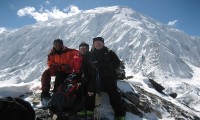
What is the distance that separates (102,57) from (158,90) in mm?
22493

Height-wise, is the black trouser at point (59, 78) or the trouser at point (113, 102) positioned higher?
the black trouser at point (59, 78)

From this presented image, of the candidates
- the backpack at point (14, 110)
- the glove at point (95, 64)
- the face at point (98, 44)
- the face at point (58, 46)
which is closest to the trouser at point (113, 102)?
the glove at point (95, 64)

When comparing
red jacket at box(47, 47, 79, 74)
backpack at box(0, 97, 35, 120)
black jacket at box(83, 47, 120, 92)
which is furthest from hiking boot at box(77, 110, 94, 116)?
backpack at box(0, 97, 35, 120)

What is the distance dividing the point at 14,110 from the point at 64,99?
3101 millimetres

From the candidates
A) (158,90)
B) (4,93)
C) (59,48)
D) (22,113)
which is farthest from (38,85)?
(158,90)

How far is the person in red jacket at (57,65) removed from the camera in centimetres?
1256

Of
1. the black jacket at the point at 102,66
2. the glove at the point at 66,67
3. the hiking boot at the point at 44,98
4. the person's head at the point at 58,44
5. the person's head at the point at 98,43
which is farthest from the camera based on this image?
the person's head at the point at 58,44

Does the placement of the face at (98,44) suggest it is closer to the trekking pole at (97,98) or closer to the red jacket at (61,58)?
the trekking pole at (97,98)

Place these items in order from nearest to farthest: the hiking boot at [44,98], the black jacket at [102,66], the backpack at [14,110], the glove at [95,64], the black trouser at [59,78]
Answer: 1. the backpack at [14,110]
2. the black jacket at [102,66]
3. the glove at [95,64]
4. the black trouser at [59,78]
5. the hiking boot at [44,98]

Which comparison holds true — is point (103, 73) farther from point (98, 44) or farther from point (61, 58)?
point (61, 58)

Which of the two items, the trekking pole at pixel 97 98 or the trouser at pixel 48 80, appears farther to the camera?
the trouser at pixel 48 80

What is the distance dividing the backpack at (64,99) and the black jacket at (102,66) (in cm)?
59

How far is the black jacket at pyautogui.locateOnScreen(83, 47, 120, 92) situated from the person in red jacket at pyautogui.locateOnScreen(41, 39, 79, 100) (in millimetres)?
1519

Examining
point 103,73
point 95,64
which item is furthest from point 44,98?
point 103,73
